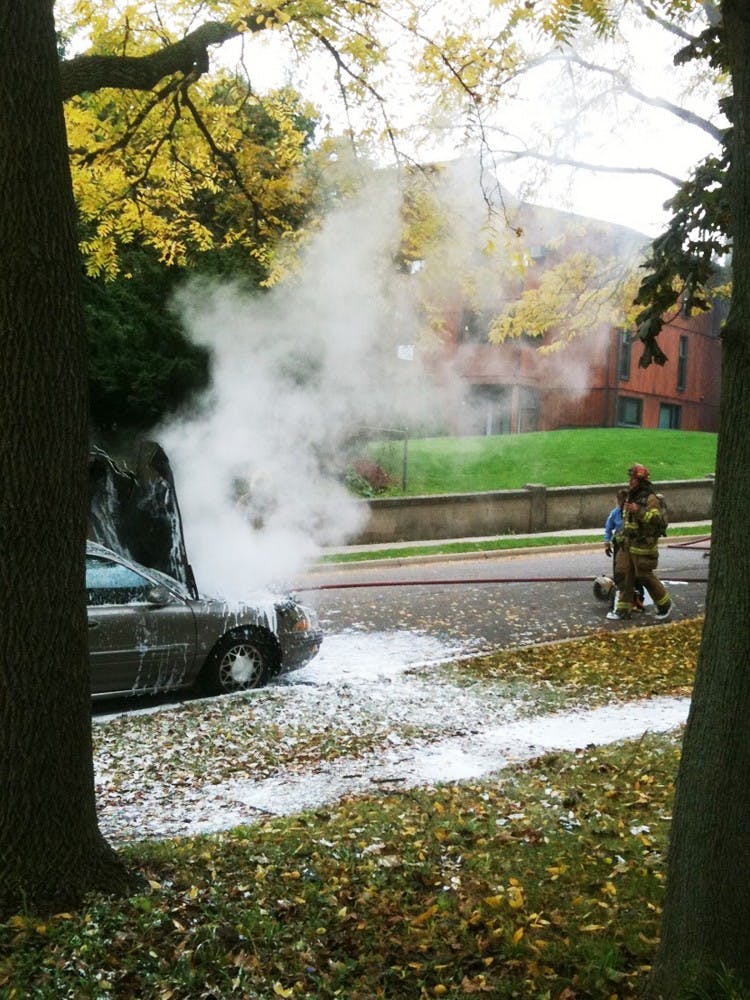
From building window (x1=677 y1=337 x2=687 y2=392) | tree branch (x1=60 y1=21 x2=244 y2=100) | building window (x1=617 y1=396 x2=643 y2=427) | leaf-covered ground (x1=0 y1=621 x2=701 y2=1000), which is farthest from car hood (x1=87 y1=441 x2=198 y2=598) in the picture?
building window (x1=677 y1=337 x2=687 y2=392)

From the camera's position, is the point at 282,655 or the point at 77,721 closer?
the point at 77,721

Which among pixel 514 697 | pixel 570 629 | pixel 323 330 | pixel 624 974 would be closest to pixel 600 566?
pixel 570 629

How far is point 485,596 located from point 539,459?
13655mm

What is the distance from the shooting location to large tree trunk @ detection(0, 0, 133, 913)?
13.2ft

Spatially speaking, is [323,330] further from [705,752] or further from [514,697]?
[705,752]

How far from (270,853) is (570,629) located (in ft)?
26.2

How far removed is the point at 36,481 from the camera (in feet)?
13.4

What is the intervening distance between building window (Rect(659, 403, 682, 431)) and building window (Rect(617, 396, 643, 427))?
5.77 feet

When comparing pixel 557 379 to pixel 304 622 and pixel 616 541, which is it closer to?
pixel 616 541

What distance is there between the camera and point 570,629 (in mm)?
12320

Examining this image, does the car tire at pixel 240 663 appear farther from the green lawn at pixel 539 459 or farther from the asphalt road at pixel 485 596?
the green lawn at pixel 539 459

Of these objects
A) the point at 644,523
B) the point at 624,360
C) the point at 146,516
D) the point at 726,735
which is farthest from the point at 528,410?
the point at 726,735

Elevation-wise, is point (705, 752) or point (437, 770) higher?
point (705, 752)

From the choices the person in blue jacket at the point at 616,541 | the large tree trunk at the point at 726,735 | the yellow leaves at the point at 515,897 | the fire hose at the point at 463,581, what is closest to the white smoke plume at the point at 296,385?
the fire hose at the point at 463,581
